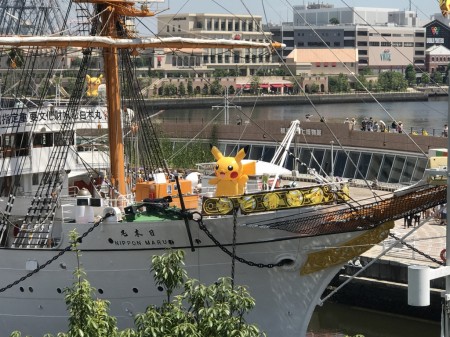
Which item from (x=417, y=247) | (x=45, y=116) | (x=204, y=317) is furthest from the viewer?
(x=417, y=247)

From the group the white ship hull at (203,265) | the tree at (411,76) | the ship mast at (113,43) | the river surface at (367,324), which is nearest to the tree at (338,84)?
the tree at (411,76)

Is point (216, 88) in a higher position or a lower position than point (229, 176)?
lower

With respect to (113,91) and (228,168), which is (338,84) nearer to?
(113,91)

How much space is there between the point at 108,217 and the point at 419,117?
307ft

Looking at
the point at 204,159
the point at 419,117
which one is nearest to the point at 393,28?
Result: the point at 419,117

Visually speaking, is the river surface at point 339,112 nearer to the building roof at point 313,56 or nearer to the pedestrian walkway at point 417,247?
the building roof at point 313,56

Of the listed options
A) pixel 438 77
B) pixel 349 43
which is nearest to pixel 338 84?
pixel 438 77

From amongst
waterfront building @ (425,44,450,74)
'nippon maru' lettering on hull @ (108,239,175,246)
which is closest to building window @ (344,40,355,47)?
waterfront building @ (425,44,450,74)

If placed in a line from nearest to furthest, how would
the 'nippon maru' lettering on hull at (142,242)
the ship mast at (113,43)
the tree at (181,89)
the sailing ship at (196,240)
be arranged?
the sailing ship at (196,240)
the 'nippon maru' lettering on hull at (142,242)
the ship mast at (113,43)
the tree at (181,89)

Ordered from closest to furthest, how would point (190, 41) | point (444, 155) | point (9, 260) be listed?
point (444, 155) < point (9, 260) < point (190, 41)

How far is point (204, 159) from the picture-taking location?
54.8m

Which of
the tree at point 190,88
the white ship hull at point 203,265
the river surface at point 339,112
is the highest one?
the white ship hull at point 203,265

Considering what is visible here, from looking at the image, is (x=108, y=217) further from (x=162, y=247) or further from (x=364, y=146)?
(x=364, y=146)

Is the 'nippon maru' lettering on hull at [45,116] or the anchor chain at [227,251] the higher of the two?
the 'nippon maru' lettering on hull at [45,116]
